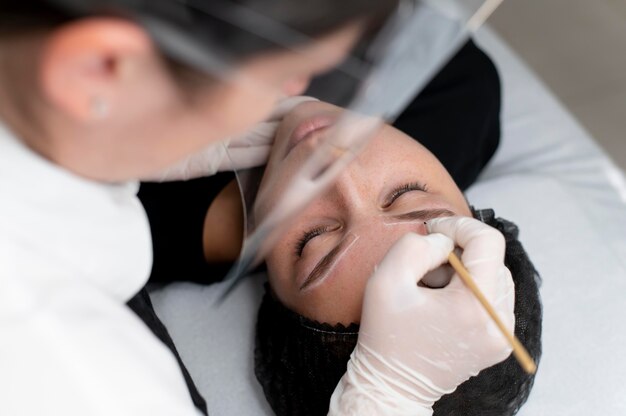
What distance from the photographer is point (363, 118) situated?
0.62 meters

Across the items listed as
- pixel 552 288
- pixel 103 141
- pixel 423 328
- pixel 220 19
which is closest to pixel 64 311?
pixel 103 141

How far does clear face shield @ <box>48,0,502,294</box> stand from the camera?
1.50 ft

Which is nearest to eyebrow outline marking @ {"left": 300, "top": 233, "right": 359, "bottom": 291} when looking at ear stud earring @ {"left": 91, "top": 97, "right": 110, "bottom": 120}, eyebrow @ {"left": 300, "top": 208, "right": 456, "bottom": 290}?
eyebrow @ {"left": 300, "top": 208, "right": 456, "bottom": 290}

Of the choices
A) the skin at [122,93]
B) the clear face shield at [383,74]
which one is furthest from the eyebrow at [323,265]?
the skin at [122,93]

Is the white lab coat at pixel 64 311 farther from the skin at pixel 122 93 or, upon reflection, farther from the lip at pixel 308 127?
the lip at pixel 308 127

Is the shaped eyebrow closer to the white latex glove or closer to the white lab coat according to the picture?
the white latex glove

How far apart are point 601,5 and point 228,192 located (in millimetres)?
1450

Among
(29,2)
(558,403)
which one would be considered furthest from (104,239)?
(558,403)

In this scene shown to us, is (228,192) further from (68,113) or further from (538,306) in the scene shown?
(68,113)

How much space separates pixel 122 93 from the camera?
20.3 inches

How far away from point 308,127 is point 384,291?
21cm

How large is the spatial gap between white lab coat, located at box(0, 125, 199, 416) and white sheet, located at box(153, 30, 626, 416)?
1.70ft

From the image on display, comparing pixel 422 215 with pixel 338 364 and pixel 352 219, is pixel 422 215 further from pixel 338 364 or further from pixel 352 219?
pixel 338 364

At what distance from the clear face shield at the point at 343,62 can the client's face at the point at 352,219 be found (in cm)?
16
